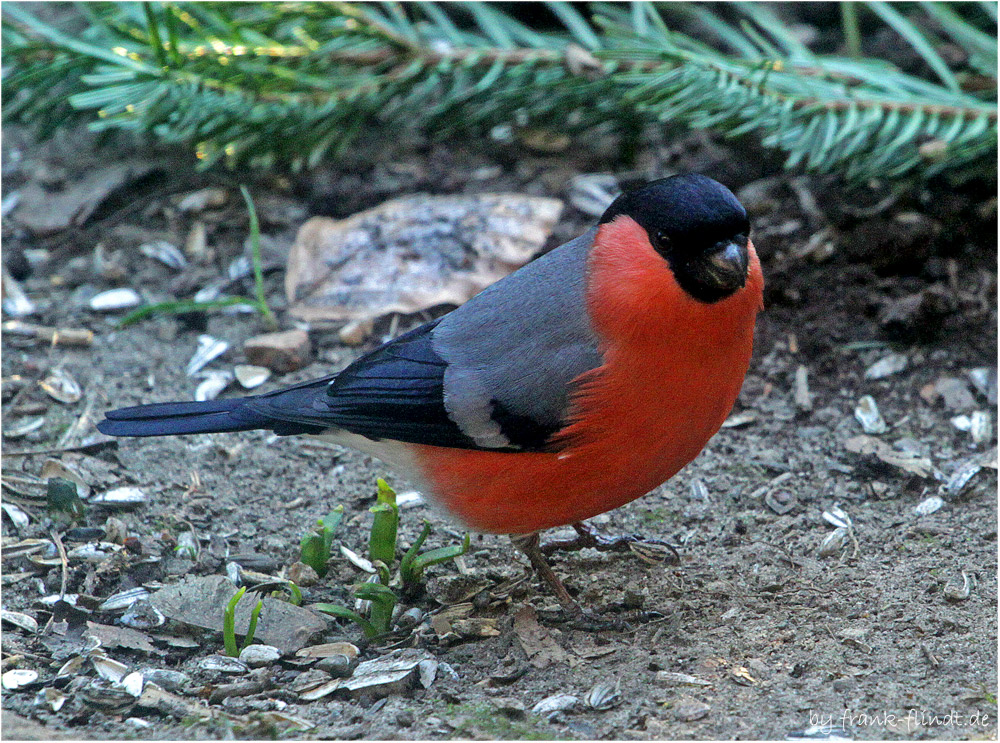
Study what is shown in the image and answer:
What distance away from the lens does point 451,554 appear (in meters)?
3.26

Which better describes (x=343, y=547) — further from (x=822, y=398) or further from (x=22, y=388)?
(x=822, y=398)

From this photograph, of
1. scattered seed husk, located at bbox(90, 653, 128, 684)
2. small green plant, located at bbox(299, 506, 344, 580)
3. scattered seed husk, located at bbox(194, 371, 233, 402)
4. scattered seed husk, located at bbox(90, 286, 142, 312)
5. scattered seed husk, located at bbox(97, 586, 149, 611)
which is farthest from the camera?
scattered seed husk, located at bbox(90, 286, 142, 312)

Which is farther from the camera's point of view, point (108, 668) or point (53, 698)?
point (108, 668)

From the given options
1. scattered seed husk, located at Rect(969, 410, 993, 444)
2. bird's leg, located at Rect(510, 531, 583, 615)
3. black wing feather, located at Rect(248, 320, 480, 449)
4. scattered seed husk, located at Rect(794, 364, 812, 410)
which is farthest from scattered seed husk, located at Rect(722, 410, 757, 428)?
black wing feather, located at Rect(248, 320, 480, 449)

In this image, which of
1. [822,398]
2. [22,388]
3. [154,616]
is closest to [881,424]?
[822,398]

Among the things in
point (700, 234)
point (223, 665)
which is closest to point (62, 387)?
point (223, 665)

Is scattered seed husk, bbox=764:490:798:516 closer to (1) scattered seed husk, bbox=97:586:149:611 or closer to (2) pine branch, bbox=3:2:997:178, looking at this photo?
(2) pine branch, bbox=3:2:997:178

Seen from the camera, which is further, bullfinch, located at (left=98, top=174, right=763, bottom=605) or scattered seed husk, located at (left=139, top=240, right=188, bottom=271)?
scattered seed husk, located at (left=139, top=240, right=188, bottom=271)

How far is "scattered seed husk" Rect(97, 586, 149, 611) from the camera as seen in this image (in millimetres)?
3219

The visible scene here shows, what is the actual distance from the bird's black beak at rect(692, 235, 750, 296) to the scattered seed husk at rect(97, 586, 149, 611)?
6.63ft

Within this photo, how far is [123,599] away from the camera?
3252mm

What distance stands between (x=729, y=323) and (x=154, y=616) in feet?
6.53

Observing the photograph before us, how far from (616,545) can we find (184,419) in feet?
5.14

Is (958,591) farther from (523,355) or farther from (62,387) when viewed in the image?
(62,387)
